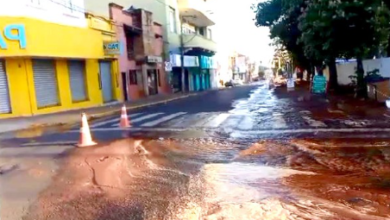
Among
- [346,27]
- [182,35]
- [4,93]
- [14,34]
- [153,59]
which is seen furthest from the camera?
[182,35]

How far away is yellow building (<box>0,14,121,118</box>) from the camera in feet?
61.5

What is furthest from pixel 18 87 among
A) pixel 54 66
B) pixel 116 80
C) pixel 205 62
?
pixel 205 62

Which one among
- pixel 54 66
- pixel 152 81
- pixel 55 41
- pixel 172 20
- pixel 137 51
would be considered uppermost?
pixel 172 20

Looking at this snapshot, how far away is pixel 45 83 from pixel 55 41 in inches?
88.1

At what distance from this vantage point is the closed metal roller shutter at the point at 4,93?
746 inches

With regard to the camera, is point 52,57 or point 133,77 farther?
point 133,77

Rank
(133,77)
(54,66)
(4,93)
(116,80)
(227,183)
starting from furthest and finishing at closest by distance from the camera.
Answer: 1. (133,77)
2. (116,80)
3. (54,66)
4. (4,93)
5. (227,183)

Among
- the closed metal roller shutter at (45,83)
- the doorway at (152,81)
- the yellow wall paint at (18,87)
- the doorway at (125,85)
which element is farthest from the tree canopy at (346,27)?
the doorway at (152,81)

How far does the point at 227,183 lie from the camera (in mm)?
5742

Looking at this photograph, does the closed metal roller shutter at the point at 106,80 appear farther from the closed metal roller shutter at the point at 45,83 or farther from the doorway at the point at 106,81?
the closed metal roller shutter at the point at 45,83

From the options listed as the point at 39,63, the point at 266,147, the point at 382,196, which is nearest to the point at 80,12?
the point at 39,63

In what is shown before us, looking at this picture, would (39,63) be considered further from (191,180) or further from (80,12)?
(191,180)

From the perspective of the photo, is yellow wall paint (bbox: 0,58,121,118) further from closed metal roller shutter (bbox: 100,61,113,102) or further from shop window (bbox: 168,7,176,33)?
shop window (bbox: 168,7,176,33)

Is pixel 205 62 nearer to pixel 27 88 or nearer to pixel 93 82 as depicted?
pixel 93 82
